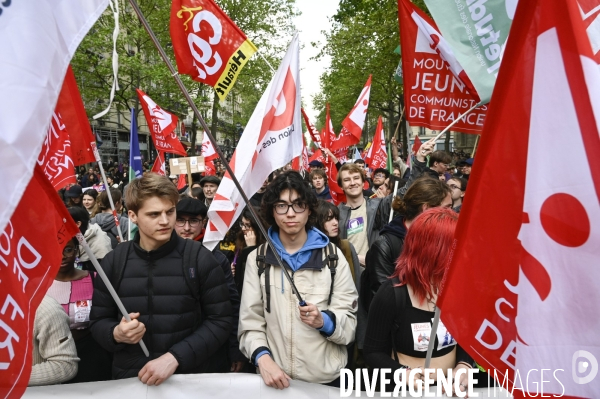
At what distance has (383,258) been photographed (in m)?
3.42

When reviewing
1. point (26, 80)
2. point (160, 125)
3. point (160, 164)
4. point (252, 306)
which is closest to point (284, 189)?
point (252, 306)

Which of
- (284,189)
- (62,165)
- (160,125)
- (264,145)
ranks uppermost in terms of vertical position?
(160,125)

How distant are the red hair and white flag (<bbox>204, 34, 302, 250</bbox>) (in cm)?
145

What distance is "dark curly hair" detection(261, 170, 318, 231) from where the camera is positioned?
2867 millimetres

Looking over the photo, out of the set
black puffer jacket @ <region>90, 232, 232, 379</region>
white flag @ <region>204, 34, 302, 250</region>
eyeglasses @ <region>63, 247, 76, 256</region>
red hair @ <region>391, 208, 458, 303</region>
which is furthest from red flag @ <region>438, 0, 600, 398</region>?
eyeglasses @ <region>63, 247, 76, 256</region>

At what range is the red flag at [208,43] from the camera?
4.92m

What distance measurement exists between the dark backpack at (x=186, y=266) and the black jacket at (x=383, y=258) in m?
1.37

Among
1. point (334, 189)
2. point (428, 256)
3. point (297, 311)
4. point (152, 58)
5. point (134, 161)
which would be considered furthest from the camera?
point (152, 58)

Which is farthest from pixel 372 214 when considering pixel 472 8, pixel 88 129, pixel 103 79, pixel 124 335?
pixel 103 79

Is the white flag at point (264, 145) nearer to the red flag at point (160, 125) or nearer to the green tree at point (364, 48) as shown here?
the red flag at point (160, 125)

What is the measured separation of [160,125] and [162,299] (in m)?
6.94

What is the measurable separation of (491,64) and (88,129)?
3.51 metres

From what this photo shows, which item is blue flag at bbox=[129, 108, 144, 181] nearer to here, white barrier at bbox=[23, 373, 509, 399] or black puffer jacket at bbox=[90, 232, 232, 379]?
black puffer jacket at bbox=[90, 232, 232, 379]

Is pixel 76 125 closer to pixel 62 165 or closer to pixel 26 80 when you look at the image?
pixel 62 165
